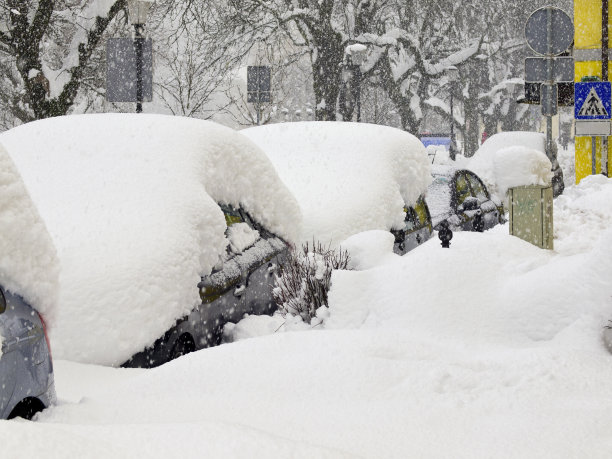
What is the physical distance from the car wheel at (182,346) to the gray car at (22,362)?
1483mm

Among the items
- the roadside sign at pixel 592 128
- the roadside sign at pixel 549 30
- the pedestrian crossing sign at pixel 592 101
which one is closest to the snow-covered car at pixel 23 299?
the roadside sign at pixel 549 30

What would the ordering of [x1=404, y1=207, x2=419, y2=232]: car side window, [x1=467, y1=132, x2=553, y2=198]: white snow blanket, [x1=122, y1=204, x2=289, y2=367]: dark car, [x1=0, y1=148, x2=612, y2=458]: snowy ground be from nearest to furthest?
1. [x1=0, y1=148, x2=612, y2=458]: snowy ground
2. [x1=122, y1=204, x2=289, y2=367]: dark car
3. [x1=404, y1=207, x2=419, y2=232]: car side window
4. [x1=467, y1=132, x2=553, y2=198]: white snow blanket

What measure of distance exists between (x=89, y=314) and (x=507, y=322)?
2459 mm

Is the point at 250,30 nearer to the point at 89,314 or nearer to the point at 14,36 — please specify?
the point at 14,36

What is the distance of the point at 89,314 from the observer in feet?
15.4

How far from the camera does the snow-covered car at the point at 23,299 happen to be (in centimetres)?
312

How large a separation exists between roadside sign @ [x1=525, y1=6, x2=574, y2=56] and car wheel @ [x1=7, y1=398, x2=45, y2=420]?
10.1 meters

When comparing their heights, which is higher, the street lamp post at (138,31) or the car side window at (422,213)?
the street lamp post at (138,31)

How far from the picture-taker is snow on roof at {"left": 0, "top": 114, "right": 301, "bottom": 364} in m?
4.71

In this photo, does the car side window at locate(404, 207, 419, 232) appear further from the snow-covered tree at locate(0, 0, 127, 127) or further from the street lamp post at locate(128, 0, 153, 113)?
the snow-covered tree at locate(0, 0, 127, 127)

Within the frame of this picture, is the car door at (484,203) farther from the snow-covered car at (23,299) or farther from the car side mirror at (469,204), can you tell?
the snow-covered car at (23,299)

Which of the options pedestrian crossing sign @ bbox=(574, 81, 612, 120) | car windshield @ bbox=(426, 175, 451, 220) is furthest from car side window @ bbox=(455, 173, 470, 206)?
pedestrian crossing sign @ bbox=(574, 81, 612, 120)

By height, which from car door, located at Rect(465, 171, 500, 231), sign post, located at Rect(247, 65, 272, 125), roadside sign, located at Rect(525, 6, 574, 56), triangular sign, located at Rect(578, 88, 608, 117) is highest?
roadside sign, located at Rect(525, 6, 574, 56)

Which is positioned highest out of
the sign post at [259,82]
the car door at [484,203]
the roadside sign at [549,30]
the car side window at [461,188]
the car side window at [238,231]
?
the roadside sign at [549,30]
